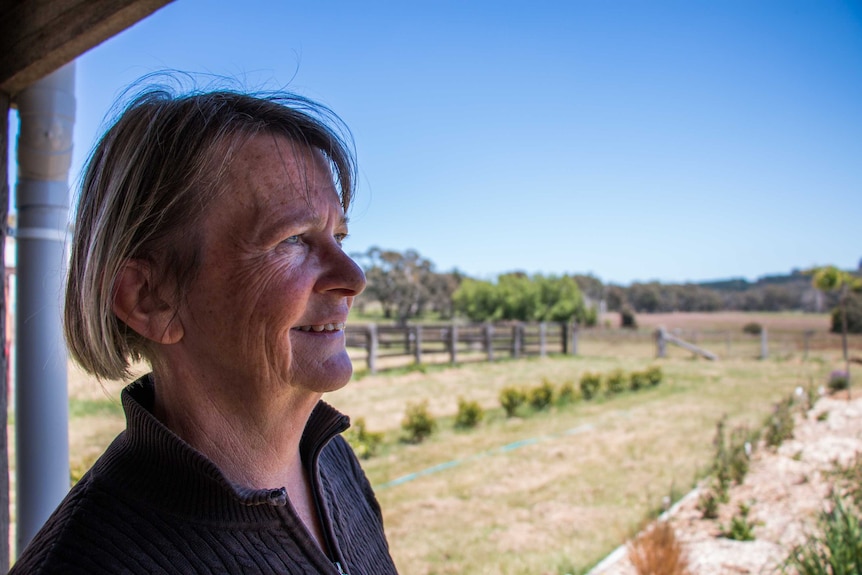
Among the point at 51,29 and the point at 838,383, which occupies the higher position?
the point at 51,29

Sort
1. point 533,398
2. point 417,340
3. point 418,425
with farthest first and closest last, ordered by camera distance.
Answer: point 417,340 < point 533,398 < point 418,425

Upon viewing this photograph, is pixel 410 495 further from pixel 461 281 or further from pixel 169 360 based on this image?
pixel 461 281

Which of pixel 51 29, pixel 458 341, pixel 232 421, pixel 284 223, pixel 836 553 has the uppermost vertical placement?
pixel 51 29

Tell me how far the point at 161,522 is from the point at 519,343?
18.6 meters

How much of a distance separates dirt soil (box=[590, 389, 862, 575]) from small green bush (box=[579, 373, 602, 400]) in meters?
3.96

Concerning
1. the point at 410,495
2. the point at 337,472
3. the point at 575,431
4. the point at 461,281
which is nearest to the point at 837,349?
the point at 575,431

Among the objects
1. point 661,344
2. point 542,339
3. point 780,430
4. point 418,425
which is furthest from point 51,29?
point 661,344

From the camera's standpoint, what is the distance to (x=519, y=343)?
19.0 meters

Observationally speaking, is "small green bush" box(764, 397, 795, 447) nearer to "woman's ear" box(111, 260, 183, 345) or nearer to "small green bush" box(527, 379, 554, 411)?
"small green bush" box(527, 379, 554, 411)

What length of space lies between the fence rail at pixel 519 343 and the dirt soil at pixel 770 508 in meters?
8.37

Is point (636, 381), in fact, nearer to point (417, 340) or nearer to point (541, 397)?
point (541, 397)

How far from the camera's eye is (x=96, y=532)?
66 centimetres

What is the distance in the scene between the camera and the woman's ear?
2.47ft

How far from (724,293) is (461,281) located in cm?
1718
